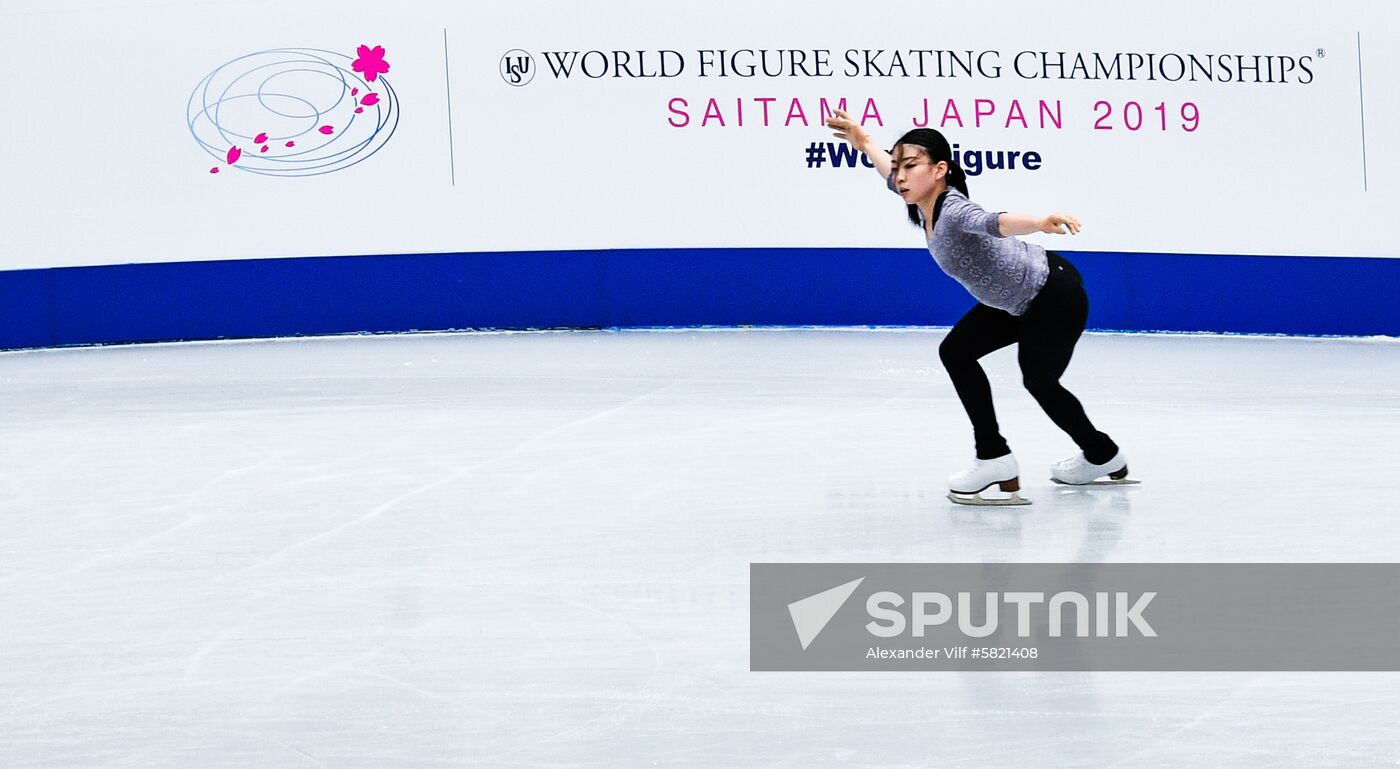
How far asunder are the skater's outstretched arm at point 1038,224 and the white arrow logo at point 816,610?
39.4 inches

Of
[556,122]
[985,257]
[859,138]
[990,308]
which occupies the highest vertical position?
[556,122]

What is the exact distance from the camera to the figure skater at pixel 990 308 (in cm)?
448

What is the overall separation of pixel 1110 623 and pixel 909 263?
21.6 feet

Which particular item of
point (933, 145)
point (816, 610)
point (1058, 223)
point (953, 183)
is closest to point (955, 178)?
point (953, 183)

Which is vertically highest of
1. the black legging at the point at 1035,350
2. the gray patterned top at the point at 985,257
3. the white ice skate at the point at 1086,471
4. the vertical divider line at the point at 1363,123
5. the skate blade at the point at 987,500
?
the vertical divider line at the point at 1363,123

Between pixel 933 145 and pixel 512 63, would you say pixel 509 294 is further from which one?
pixel 933 145

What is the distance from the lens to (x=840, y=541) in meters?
4.19

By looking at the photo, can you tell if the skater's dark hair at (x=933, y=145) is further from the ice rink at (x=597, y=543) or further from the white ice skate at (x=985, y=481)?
the ice rink at (x=597, y=543)

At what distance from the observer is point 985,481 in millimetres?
4594

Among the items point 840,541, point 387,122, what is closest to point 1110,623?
point 840,541

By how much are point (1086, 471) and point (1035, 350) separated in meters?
0.43

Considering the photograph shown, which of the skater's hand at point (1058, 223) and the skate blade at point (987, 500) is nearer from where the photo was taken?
the skater's hand at point (1058, 223)

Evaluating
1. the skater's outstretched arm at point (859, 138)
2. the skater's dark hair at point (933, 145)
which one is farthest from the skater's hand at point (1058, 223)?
the skater's outstretched arm at point (859, 138)

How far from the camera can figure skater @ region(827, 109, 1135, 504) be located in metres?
4.48
